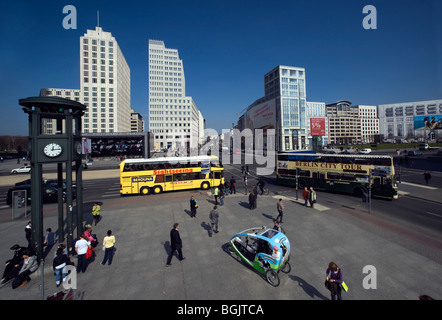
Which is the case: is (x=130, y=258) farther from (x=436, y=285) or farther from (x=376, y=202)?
(x=376, y=202)

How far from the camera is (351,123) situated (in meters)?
149

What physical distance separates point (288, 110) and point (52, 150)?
7631 centimetres

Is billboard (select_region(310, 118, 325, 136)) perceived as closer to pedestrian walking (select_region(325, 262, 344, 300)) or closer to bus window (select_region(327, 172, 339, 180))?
bus window (select_region(327, 172, 339, 180))

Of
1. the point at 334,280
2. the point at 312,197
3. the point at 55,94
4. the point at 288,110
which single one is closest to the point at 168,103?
the point at 55,94

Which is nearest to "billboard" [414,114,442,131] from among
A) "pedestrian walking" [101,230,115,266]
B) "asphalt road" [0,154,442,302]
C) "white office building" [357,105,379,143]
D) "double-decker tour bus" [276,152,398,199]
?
"asphalt road" [0,154,442,302]

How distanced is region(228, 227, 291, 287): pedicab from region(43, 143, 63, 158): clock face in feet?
28.6

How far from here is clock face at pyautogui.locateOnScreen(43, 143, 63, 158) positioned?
28.4 feet

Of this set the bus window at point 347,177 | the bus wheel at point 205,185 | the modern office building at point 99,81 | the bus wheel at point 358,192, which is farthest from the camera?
the modern office building at point 99,81

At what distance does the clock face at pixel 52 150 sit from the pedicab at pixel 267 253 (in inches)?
343

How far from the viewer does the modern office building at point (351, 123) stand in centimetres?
14625

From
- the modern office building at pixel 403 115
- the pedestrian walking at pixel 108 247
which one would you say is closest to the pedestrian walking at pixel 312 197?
the pedestrian walking at pixel 108 247

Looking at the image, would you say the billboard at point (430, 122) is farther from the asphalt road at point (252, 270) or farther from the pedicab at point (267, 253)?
the pedicab at point (267, 253)

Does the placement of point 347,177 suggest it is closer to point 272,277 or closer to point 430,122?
point 272,277

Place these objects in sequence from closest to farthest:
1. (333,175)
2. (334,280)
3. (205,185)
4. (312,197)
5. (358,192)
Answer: (334,280) → (312,197) → (358,192) → (333,175) → (205,185)
